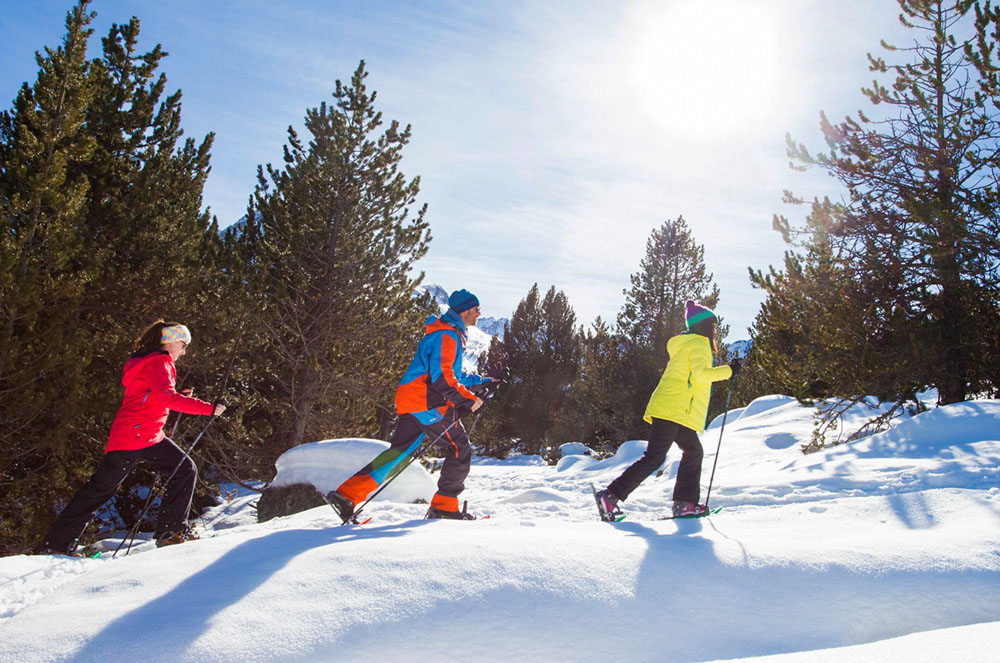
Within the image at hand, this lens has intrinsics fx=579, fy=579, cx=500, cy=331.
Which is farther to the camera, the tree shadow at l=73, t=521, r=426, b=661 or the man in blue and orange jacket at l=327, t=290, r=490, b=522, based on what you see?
the man in blue and orange jacket at l=327, t=290, r=490, b=522

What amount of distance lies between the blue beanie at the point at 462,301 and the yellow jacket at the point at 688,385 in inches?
60.9

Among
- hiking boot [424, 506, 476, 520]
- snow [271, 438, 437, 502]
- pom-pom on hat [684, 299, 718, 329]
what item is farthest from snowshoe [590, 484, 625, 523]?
snow [271, 438, 437, 502]

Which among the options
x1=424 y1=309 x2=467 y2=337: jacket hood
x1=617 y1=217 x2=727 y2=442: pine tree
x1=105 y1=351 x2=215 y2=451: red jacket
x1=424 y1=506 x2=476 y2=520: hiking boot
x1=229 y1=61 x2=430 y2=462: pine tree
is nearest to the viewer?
x1=105 y1=351 x2=215 y2=451: red jacket

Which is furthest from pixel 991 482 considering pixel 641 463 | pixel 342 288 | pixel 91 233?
pixel 91 233

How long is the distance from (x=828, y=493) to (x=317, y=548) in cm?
435

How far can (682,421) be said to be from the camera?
171 inches

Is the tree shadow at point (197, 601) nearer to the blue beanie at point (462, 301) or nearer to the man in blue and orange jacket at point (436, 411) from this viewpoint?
the man in blue and orange jacket at point (436, 411)

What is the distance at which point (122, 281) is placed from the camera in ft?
26.6

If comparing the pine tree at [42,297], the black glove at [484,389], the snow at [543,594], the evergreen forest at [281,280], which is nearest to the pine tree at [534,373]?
the evergreen forest at [281,280]

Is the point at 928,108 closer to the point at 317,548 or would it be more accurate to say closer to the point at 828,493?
the point at 828,493

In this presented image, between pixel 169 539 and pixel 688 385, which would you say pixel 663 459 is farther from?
pixel 169 539

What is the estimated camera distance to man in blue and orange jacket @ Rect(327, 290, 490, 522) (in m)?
4.19

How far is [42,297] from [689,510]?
7388mm

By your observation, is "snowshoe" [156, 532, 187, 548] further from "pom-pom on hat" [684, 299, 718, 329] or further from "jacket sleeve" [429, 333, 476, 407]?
"pom-pom on hat" [684, 299, 718, 329]
